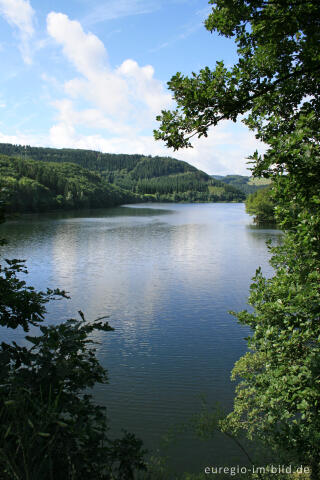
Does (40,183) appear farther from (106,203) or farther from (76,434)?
(76,434)

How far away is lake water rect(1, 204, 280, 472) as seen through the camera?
12102mm

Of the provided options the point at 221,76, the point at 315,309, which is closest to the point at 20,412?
the point at 315,309

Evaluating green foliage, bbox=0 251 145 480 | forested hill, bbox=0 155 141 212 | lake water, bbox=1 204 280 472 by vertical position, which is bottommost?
lake water, bbox=1 204 280 472

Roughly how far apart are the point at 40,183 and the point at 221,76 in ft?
394

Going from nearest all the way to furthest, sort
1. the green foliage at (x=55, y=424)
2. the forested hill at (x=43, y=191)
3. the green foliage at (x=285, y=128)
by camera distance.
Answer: the green foliage at (x=55, y=424) < the green foliage at (x=285, y=128) < the forested hill at (x=43, y=191)

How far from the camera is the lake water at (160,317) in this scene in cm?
1210

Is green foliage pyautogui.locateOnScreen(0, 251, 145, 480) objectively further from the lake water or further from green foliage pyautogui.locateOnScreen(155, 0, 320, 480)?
the lake water

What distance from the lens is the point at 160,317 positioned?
68.3 feet

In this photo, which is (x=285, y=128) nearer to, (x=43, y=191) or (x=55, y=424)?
(x=55, y=424)

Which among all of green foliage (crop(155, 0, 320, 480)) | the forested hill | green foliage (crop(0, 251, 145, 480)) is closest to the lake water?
green foliage (crop(155, 0, 320, 480))

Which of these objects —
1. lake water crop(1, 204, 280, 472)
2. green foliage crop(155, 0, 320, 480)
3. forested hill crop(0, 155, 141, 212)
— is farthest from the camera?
forested hill crop(0, 155, 141, 212)

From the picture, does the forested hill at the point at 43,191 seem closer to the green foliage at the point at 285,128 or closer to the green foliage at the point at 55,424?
the green foliage at the point at 285,128

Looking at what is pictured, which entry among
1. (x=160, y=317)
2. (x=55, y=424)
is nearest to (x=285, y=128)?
(x=55, y=424)

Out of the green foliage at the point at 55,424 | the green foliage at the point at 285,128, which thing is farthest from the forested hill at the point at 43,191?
the green foliage at the point at 55,424
